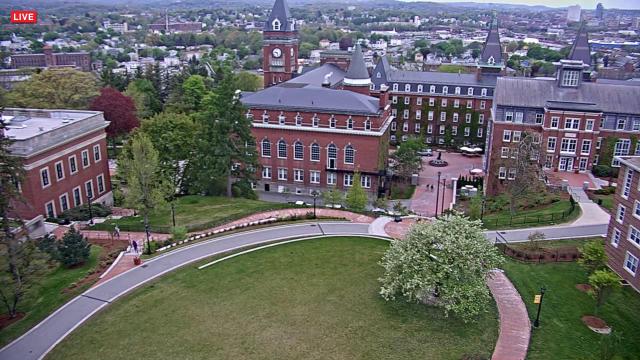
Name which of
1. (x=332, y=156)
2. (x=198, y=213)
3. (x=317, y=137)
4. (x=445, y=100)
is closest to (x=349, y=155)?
(x=332, y=156)

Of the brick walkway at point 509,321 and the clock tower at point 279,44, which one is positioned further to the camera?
the clock tower at point 279,44

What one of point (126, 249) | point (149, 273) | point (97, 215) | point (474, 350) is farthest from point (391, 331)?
point (97, 215)

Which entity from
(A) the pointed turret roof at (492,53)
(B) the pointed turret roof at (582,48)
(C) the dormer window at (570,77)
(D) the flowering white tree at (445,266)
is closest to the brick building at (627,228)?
(D) the flowering white tree at (445,266)

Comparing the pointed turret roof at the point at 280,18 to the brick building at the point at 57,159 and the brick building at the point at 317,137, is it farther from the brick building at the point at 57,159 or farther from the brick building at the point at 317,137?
the brick building at the point at 57,159

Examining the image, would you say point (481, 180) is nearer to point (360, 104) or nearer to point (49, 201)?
point (360, 104)

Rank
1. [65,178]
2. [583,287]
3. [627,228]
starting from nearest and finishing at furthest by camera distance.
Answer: [583,287]
[627,228]
[65,178]

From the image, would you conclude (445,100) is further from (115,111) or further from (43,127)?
(43,127)

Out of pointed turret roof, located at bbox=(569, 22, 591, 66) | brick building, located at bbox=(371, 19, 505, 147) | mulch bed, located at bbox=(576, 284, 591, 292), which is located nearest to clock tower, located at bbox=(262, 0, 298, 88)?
brick building, located at bbox=(371, 19, 505, 147)
